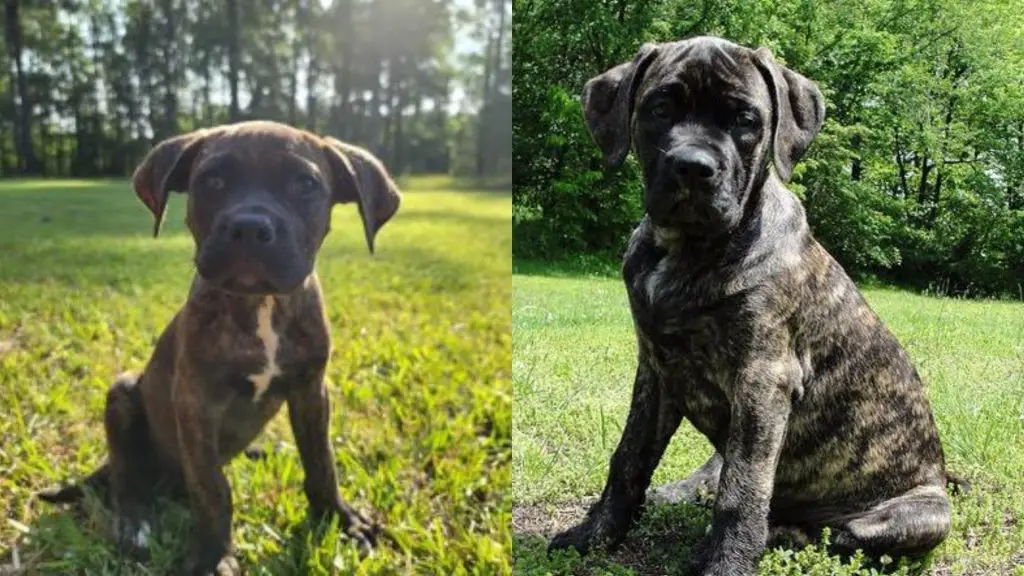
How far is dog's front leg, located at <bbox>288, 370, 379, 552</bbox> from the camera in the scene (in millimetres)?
2301

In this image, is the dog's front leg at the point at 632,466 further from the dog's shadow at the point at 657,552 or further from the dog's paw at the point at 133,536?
the dog's paw at the point at 133,536

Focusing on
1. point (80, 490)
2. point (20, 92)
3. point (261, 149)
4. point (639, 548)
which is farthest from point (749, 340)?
point (20, 92)

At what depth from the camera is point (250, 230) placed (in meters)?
1.83

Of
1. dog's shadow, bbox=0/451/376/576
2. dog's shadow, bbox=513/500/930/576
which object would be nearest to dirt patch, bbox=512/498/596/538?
dog's shadow, bbox=513/500/930/576

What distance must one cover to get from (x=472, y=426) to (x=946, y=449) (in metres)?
1.50

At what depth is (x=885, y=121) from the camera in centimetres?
218

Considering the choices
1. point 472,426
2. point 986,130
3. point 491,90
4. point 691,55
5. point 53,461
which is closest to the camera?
point 691,55

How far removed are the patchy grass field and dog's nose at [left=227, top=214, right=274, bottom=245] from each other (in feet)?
3.27

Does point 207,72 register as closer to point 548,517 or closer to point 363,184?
point 363,184

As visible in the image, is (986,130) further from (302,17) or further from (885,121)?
(302,17)

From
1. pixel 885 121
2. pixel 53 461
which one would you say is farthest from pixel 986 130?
pixel 53 461

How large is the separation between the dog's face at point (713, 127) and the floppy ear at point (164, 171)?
3.09ft

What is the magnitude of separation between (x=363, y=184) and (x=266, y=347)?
0.43m

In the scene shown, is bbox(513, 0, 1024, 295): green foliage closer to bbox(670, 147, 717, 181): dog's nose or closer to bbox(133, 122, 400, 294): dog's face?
bbox(670, 147, 717, 181): dog's nose
